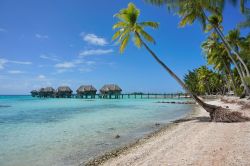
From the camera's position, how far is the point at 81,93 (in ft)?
286

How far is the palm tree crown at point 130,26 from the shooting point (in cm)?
1777

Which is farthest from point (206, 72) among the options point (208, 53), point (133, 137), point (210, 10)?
point (133, 137)

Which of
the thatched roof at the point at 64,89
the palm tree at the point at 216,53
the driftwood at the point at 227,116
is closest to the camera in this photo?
the driftwood at the point at 227,116

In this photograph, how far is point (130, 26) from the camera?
18.0 meters

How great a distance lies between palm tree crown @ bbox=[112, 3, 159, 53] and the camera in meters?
17.8

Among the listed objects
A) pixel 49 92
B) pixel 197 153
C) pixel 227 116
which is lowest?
pixel 197 153

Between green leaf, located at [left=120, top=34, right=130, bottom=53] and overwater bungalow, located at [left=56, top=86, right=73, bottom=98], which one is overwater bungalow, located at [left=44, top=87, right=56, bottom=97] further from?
green leaf, located at [left=120, top=34, right=130, bottom=53]

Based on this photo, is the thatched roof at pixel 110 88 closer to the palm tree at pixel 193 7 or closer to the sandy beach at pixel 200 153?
the palm tree at pixel 193 7

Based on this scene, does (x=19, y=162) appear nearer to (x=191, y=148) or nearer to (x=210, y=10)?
(x=191, y=148)

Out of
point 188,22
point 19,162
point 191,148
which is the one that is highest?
point 188,22

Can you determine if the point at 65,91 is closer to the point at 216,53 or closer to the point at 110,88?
the point at 110,88

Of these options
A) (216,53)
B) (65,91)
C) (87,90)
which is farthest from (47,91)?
(216,53)

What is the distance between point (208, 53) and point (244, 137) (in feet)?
86.5

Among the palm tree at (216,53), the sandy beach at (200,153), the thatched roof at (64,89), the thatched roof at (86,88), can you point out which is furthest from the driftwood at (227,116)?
the thatched roof at (64,89)
